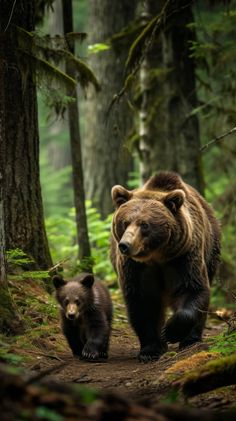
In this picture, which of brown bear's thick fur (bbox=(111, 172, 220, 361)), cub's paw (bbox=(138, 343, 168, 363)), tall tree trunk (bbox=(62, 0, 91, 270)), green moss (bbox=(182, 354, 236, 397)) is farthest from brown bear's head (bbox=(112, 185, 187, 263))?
tall tree trunk (bbox=(62, 0, 91, 270))

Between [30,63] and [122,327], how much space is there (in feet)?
14.0

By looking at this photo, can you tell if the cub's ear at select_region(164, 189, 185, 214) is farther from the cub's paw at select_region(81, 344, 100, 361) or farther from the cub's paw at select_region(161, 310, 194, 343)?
the cub's paw at select_region(81, 344, 100, 361)

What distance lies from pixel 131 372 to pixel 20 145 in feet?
11.6

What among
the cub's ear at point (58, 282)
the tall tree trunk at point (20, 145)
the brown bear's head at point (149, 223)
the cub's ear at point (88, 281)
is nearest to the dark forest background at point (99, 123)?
the tall tree trunk at point (20, 145)

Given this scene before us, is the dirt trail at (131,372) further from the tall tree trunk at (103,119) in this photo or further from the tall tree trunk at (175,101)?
the tall tree trunk at (103,119)

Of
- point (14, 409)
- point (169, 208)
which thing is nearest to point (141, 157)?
point (169, 208)

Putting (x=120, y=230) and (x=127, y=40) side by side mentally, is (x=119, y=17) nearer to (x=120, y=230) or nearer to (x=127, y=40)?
(x=127, y=40)

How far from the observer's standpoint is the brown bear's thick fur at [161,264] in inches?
286

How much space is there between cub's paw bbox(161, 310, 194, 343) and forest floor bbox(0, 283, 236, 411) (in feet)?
0.60

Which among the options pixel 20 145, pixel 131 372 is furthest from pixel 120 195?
pixel 131 372

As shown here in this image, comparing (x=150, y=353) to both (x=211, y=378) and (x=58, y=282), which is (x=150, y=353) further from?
(x=211, y=378)

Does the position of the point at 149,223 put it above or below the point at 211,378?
above

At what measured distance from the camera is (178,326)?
7238mm

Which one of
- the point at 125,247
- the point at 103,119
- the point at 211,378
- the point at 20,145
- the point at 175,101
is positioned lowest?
the point at 211,378
